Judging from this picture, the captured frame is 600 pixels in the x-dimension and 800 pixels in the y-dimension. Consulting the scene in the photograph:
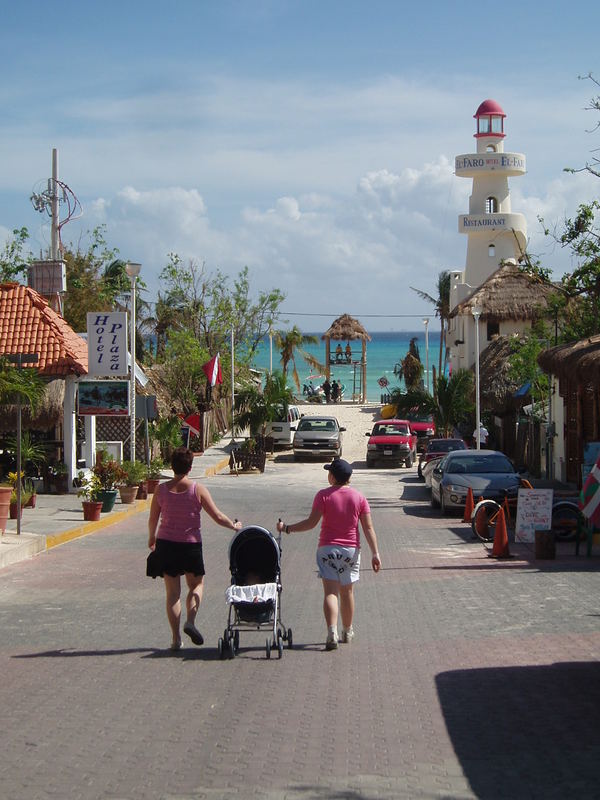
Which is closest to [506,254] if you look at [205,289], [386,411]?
[386,411]

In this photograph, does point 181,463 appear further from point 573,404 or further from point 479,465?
point 573,404

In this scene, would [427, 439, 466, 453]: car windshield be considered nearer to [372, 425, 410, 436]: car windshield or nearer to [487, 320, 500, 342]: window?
[372, 425, 410, 436]: car windshield

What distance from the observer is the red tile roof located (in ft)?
88.5

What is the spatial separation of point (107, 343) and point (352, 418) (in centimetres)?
3532

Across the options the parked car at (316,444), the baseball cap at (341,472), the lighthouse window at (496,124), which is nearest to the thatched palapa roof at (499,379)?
the parked car at (316,444)

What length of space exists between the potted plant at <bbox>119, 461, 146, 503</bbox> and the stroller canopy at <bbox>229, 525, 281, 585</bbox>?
607 inches

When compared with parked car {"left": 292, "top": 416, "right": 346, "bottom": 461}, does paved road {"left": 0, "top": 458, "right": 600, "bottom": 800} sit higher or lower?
lower

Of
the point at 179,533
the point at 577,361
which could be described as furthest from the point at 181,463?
the point at 577,361

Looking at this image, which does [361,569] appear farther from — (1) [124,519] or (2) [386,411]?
(2) [386,411]

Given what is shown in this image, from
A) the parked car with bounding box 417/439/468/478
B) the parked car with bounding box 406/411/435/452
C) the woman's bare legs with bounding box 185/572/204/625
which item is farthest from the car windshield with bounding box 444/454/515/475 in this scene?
the parked car with bounding box 406/411/435/452

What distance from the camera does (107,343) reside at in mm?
26812

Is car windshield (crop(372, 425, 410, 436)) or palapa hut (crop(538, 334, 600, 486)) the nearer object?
palapa hut (crop(538, 334, 600, 486))

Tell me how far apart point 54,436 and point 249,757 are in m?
23.1

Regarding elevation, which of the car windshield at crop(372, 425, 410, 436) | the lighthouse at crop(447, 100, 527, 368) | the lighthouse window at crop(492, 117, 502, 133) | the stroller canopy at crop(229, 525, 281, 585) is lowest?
the stroller canopy at crop(229, 525, 281, 585)
